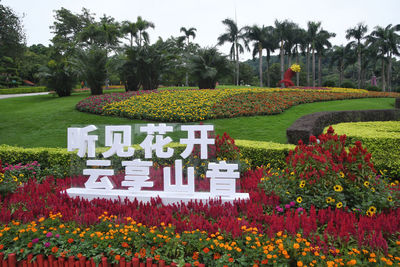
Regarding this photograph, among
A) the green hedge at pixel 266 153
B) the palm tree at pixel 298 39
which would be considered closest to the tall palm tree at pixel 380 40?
the palm tree at pixel 298 39

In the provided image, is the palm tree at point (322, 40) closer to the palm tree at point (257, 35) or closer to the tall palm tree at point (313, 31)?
the tall palm tree at point (313, 31)

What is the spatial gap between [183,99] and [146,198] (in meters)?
8.78

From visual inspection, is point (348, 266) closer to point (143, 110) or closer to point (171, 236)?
point (171, 236)

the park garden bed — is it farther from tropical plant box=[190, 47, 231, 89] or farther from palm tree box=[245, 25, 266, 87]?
palm tree box=[245, 25, 266, 87]

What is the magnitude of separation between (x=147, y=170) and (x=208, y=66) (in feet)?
41.9

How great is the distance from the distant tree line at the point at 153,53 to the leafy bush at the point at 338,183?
12.4 meters

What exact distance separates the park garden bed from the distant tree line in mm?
12490

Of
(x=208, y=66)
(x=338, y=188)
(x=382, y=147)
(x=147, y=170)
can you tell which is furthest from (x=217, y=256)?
(x=208, y=66)

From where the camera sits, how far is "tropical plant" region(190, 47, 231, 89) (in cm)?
1577

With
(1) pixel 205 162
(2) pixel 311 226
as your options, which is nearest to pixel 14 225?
(1) pixel 205 162

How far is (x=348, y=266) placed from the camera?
2195 mm

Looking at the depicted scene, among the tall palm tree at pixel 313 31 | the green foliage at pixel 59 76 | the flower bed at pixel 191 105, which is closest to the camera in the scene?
the flower bed at pixel 191 105

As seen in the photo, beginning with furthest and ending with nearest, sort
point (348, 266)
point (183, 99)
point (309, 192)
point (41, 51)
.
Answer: point (41, 51) → point (183, 99) → point (309, 192) → point (348, 266)

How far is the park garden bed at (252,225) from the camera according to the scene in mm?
2396
